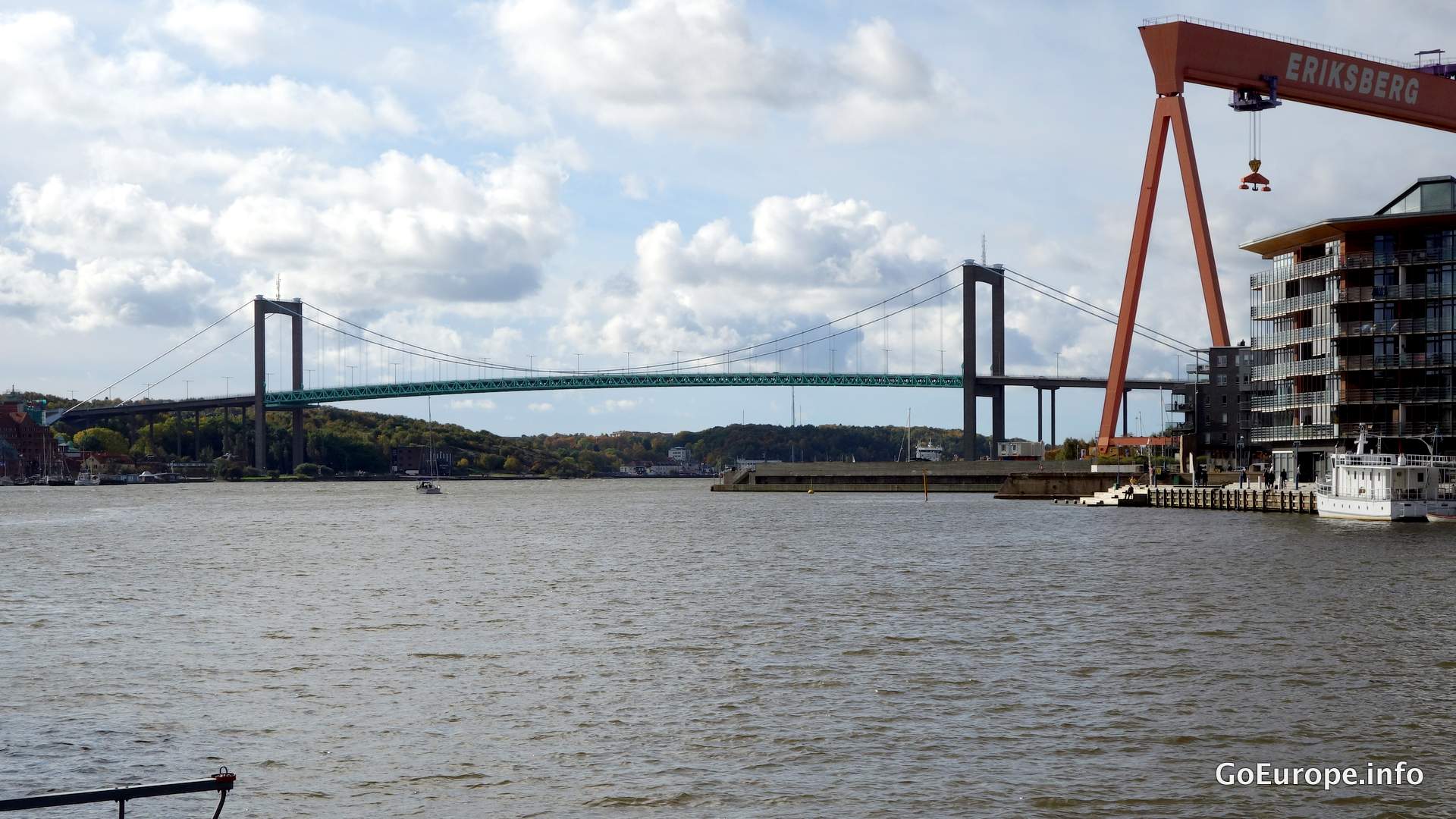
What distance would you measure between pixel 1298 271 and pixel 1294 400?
335 inches

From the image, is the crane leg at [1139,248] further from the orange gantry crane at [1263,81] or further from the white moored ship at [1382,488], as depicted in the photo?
the white moored ship at [1382,488]

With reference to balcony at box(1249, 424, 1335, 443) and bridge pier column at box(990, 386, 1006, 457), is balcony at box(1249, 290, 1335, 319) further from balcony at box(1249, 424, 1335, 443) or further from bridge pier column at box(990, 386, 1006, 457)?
bridge pier column at box(990, 386, 1006, 457)

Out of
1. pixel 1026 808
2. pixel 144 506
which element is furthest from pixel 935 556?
pixel 144 506

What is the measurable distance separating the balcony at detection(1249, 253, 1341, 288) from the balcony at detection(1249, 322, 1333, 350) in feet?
11.2

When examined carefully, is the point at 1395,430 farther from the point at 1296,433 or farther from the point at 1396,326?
the point at 1296,433

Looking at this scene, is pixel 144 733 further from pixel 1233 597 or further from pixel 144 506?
pixel 144 506

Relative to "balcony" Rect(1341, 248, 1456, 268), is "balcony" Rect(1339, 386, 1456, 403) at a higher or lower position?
lower

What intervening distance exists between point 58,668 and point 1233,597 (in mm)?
27175

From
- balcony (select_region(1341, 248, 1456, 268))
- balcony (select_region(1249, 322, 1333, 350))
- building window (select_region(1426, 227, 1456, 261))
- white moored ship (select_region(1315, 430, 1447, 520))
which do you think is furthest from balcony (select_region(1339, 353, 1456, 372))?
white moored ship (select_region(1315, 430, 1447, 520))

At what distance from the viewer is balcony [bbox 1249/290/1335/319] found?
90.8 metres

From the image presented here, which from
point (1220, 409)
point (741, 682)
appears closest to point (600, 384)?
point (1220, 409)

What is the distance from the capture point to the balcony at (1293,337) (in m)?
90.9

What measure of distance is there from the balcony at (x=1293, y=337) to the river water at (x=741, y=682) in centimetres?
4263

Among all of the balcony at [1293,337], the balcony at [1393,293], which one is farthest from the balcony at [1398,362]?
the balcony at [1393,293]
